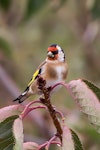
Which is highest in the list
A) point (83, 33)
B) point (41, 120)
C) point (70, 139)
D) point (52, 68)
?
point (83, 33)

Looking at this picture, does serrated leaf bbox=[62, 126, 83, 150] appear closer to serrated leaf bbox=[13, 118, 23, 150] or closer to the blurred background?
serrated leaf bbox=[13, 118, 23, 150]

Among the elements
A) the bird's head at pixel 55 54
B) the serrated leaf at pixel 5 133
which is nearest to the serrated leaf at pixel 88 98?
the serrated leaf at pixel 5 133

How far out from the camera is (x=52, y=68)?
5.03 feet

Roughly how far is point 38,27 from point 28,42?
0.66m

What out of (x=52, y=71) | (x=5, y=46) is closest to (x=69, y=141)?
(x=52, y=71)

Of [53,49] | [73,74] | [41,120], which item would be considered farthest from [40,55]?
[53,49]

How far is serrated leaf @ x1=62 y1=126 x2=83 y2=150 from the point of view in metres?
1.20

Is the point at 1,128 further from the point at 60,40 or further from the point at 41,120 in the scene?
the point at 60,40

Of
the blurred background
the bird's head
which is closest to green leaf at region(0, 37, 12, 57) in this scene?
the blurred background

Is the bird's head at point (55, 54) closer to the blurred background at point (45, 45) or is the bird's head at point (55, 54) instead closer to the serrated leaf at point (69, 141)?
the serrated leaf at point (69, 141)

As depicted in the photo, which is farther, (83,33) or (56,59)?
(83,33)

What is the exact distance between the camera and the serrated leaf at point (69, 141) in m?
1.20

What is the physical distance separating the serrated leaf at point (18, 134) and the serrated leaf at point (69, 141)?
96 millimetres

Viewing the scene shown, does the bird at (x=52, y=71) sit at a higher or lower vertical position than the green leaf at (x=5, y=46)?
lower
